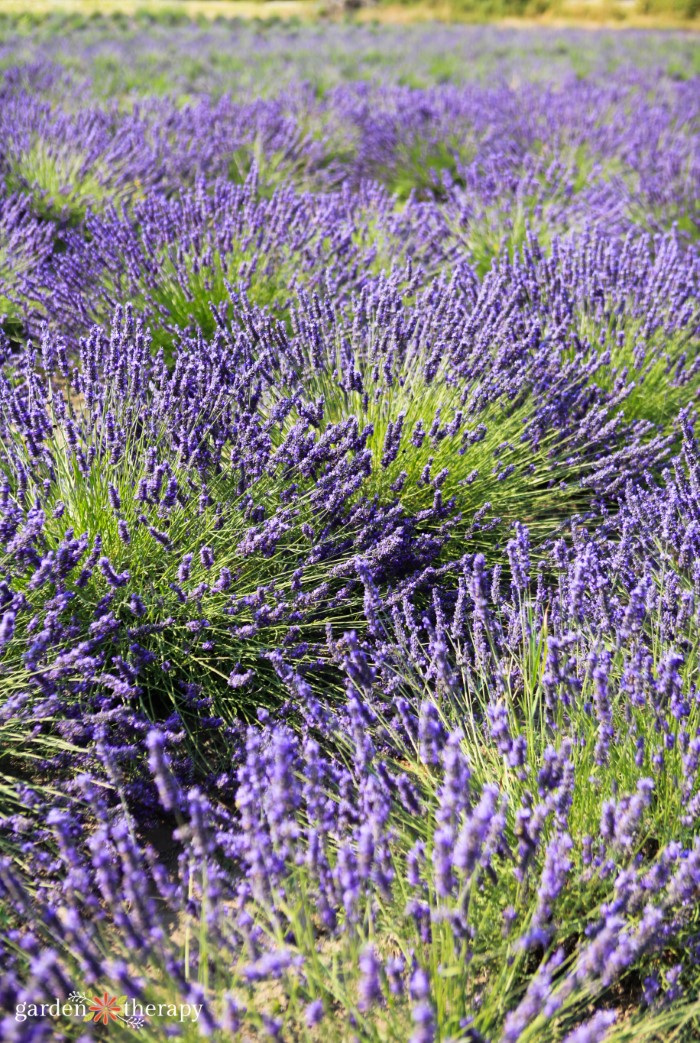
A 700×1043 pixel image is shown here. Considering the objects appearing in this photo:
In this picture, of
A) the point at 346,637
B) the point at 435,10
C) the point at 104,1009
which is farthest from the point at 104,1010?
the point at 435,10

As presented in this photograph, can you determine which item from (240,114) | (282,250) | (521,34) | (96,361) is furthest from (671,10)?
(96,361)

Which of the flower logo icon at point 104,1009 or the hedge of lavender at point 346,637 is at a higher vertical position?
the hedge of lavender at point 346,637

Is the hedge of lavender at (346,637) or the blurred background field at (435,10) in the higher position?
the blurred background field at (435,10)

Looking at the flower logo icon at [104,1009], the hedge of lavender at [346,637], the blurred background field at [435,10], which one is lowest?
the flower logo icon at [104,1009]

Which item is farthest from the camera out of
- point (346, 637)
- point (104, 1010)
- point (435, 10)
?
point (435, 10)

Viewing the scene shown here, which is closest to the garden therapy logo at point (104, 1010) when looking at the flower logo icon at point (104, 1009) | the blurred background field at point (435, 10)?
the flower logo icon at point (104, 1009)

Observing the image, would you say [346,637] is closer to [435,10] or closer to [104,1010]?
[104,1010]

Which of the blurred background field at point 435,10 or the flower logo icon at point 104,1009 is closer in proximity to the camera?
the flower logo icon at point 104,1009

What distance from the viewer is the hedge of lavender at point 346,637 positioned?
116 centimetres

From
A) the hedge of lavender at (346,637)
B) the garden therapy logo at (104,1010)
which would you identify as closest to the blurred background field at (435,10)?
the hedge of lavender at (346,637)

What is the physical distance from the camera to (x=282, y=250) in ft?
11.3

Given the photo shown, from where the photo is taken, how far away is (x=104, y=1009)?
3.85 feet

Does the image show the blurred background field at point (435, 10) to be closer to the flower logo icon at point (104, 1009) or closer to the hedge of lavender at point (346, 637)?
the hedge of lavender at point (346, 637)

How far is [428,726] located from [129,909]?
727 millimetres
